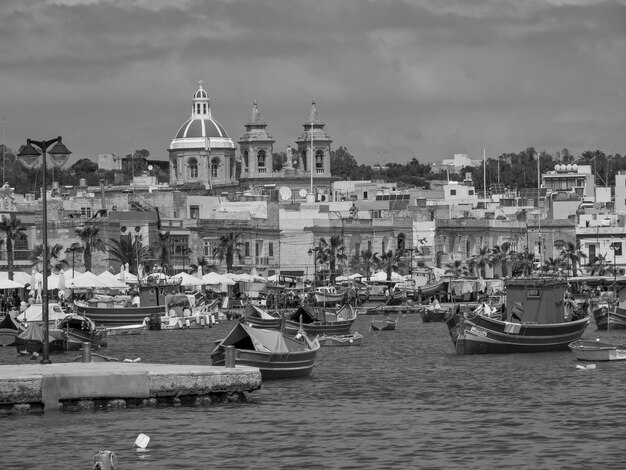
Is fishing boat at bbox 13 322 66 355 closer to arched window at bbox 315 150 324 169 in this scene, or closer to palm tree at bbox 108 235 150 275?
palm tree at bbox 108 235 150 275

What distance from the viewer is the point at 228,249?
132 metres

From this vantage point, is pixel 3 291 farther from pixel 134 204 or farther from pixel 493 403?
pixel 493 403

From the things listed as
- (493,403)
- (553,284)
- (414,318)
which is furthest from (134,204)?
(493,403)

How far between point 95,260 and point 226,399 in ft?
273

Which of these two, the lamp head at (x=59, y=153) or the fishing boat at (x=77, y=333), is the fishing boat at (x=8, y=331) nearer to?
the fishing boat at (x=77, y=333)

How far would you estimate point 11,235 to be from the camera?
116 m

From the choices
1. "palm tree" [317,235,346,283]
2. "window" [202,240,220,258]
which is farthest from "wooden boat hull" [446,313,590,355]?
"palm tree" [317,235,346,283]

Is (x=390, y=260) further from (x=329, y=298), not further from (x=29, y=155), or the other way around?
(x=29, y=155)

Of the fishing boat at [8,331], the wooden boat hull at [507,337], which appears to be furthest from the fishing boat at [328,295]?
the wooden boat hull at [507,337]

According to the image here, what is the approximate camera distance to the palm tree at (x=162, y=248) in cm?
12775

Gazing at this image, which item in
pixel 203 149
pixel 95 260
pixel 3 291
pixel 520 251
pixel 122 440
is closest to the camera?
pixel 122 440

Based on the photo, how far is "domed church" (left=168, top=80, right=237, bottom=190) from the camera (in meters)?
171

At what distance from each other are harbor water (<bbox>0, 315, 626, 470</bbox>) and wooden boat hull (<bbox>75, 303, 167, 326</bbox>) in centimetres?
3360

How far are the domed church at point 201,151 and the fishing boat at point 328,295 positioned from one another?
47.8 metres
